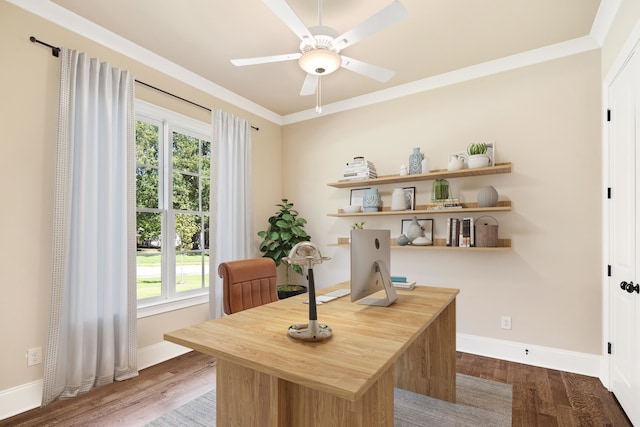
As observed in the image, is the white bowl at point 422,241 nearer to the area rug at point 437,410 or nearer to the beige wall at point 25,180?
the area rug at point 437,410

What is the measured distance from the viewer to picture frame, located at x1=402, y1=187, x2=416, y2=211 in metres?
3.53

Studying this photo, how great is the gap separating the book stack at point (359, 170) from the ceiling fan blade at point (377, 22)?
5.89 ft

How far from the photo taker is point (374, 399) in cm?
128

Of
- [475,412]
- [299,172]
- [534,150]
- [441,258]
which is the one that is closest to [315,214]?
[299,172]

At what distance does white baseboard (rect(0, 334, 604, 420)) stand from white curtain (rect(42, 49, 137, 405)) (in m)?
0.14

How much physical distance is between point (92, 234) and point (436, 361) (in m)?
2.70

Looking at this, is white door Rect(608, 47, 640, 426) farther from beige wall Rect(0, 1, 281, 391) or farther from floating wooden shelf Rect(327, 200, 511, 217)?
beige wall Rect(0, 1, 281, 391)

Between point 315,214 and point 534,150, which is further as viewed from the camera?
point 315,214

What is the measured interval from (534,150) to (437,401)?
7.58 ft

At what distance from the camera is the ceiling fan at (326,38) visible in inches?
67.8

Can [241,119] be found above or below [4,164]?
above

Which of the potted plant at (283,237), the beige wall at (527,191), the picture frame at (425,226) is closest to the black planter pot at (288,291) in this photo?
the potted plant at (283,237)

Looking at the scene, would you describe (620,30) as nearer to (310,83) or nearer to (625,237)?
(625,237)

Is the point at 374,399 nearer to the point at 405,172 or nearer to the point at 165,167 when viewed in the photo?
the point at 405,172
